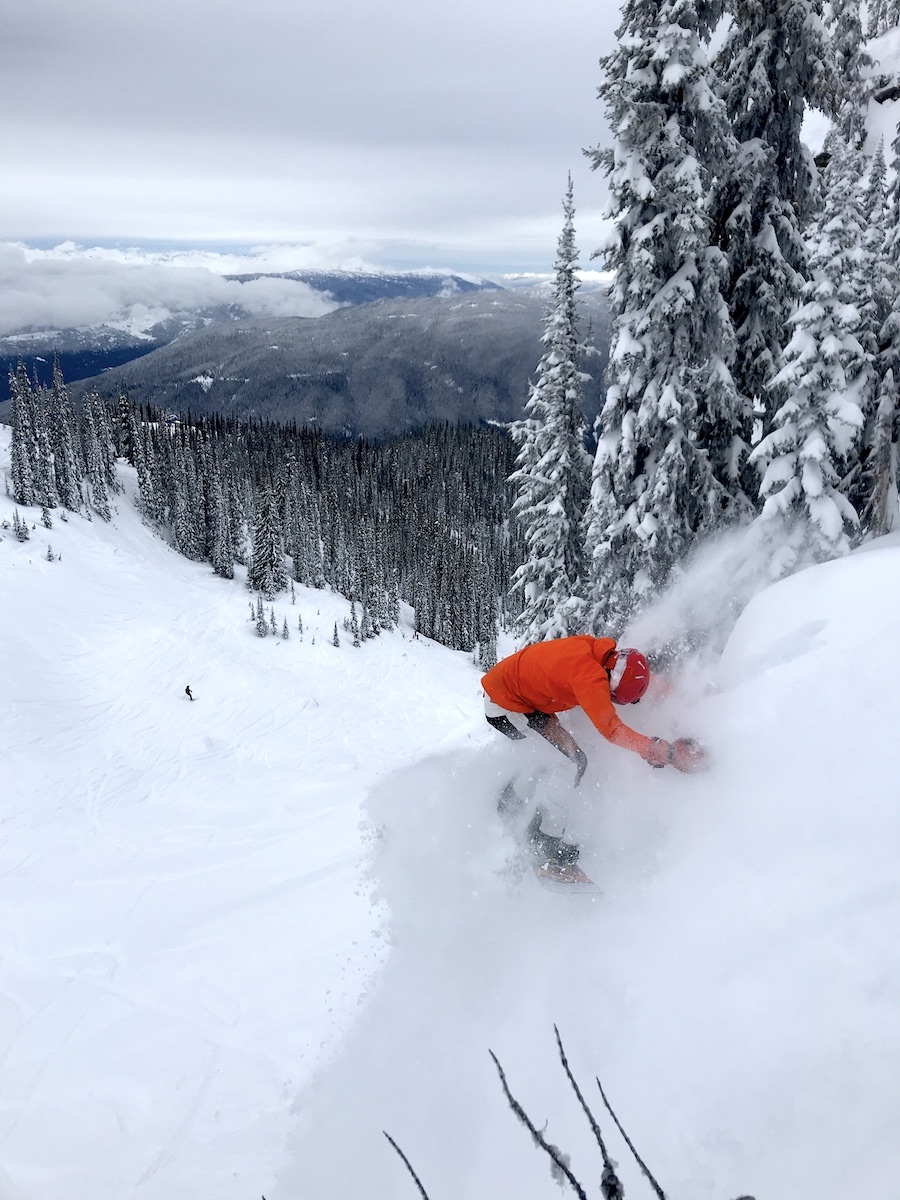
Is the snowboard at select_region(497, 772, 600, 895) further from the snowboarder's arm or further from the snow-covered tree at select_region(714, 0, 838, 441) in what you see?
the snow-covered tree at select_region(714, 0, 838, 441)

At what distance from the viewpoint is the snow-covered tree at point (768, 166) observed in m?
10.6

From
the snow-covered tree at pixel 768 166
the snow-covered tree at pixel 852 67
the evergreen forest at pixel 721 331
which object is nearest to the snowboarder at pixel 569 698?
the evergreen forest at pixel 721 331

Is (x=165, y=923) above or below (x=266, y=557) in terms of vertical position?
above

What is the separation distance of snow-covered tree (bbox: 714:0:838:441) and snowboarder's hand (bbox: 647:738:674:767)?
7.89 metres

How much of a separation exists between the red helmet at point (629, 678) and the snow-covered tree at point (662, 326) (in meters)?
6.73

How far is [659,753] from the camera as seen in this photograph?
5.44 m

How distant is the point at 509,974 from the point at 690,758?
2.60 m

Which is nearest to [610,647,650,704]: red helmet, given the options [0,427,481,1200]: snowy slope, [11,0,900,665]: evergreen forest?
[0,427,481,1200]: snowy slope

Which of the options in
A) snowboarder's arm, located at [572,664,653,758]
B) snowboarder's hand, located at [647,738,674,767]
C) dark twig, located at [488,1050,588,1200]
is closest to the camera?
dark twig, located at [488,1050,588,1200]

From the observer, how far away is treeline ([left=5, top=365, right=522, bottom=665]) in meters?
50.6

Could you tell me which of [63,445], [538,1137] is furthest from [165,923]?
[63,445]

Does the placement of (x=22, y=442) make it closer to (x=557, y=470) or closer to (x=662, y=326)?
(x=557, y=470)

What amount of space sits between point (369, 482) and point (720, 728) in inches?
4219

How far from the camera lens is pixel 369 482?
10912 cm
